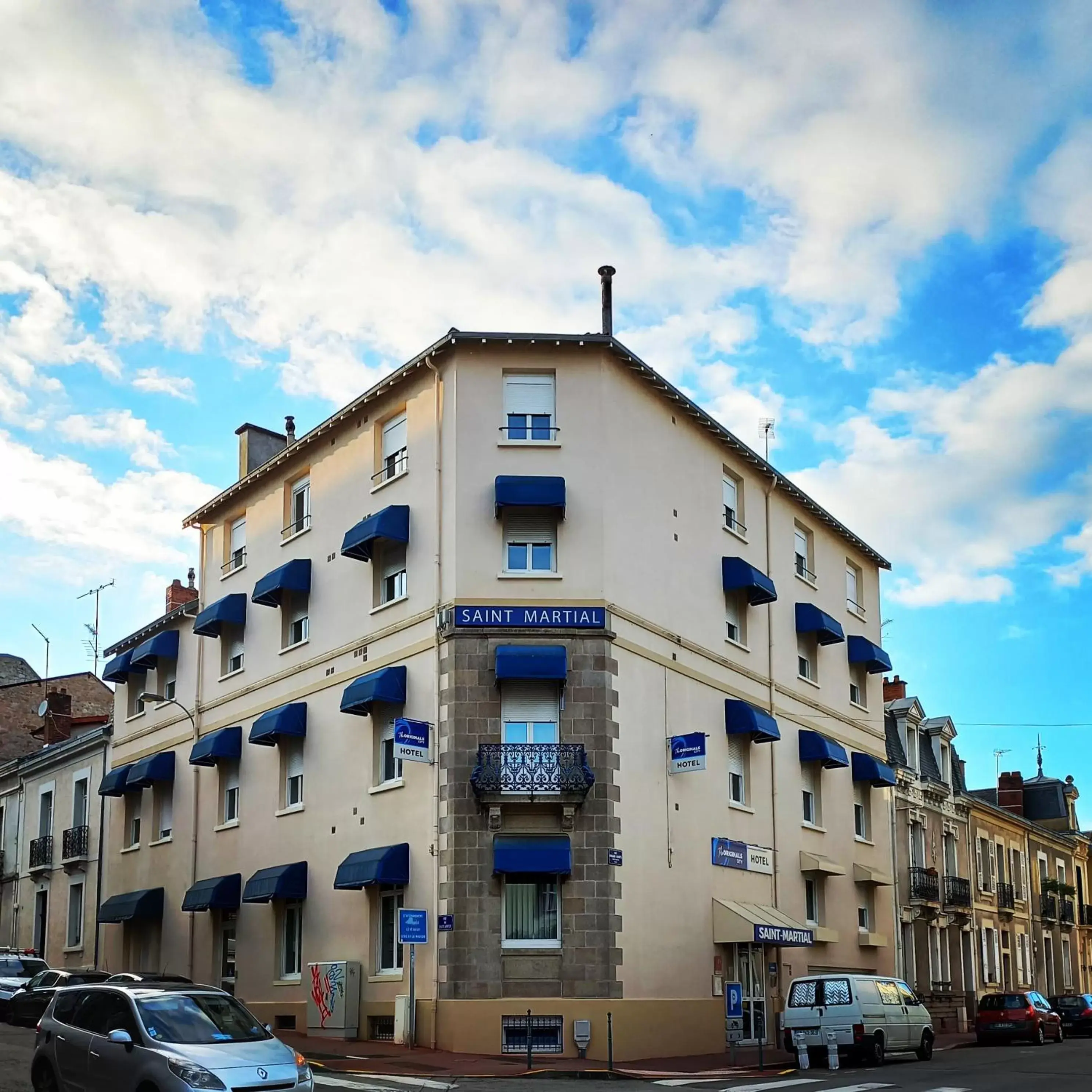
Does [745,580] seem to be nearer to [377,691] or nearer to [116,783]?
[377,691]

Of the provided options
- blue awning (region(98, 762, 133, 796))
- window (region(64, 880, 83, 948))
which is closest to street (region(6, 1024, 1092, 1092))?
blue awning (region(98, 762, 133, 796))

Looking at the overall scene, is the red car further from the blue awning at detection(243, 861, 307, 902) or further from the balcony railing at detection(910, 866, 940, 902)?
the blue awning at detection(243, 861, 307, 902)

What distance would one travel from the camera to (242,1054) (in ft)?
49.3

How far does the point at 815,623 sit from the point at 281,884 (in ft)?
49.9

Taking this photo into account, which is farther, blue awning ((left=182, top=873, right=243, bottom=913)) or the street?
blue awning ((left=182, top=873, right=243, bottom=913))

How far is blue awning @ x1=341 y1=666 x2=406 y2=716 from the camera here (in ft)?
93.2

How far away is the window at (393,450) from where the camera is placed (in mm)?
30750

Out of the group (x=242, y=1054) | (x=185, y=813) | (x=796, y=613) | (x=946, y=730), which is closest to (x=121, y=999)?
(x=242, y=1054)

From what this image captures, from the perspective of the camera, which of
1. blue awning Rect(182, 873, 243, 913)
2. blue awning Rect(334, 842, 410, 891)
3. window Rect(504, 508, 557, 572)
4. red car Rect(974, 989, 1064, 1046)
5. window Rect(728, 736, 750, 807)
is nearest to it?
blue awning Rect(334, 842, 410, 891)

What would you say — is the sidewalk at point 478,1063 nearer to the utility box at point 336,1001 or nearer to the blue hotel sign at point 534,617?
the utility box at point 336,1001

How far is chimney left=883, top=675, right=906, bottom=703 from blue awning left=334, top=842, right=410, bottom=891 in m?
26.1

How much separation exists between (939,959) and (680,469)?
22330mm

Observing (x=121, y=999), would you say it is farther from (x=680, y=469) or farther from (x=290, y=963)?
(x=680, y=469)

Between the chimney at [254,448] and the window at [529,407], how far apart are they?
10.1m
